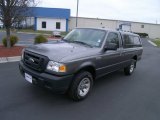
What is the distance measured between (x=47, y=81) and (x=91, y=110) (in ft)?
4.06

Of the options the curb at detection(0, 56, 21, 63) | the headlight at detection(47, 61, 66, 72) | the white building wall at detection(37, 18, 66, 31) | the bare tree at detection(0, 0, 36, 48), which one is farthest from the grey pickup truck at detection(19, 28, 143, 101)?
the white building wall at detection(37, 18, 66, 31)

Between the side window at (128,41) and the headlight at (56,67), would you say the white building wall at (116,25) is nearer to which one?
the side window at (128,41)

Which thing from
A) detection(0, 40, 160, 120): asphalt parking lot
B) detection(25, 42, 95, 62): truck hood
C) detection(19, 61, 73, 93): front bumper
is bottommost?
detection(0, 40, 160, 120): asphalt parking lot

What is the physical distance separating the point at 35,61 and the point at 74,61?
3.06ft

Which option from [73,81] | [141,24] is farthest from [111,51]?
[141,24]

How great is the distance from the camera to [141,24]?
184 feet

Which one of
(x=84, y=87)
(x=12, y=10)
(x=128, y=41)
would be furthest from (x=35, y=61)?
(x=12, y=10)

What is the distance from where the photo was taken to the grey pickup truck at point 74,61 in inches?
160

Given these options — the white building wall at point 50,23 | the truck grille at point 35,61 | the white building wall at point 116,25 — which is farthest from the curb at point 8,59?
the white building wall at point 116,25

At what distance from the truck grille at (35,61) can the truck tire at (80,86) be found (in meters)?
0.82

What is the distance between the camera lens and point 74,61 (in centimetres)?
422

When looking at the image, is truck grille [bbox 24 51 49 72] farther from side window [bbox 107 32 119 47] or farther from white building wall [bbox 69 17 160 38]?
white building wall [bbox 69 17 160 38]

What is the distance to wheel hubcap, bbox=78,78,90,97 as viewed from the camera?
15.4 feet

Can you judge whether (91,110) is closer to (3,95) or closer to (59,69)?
(59,69)
